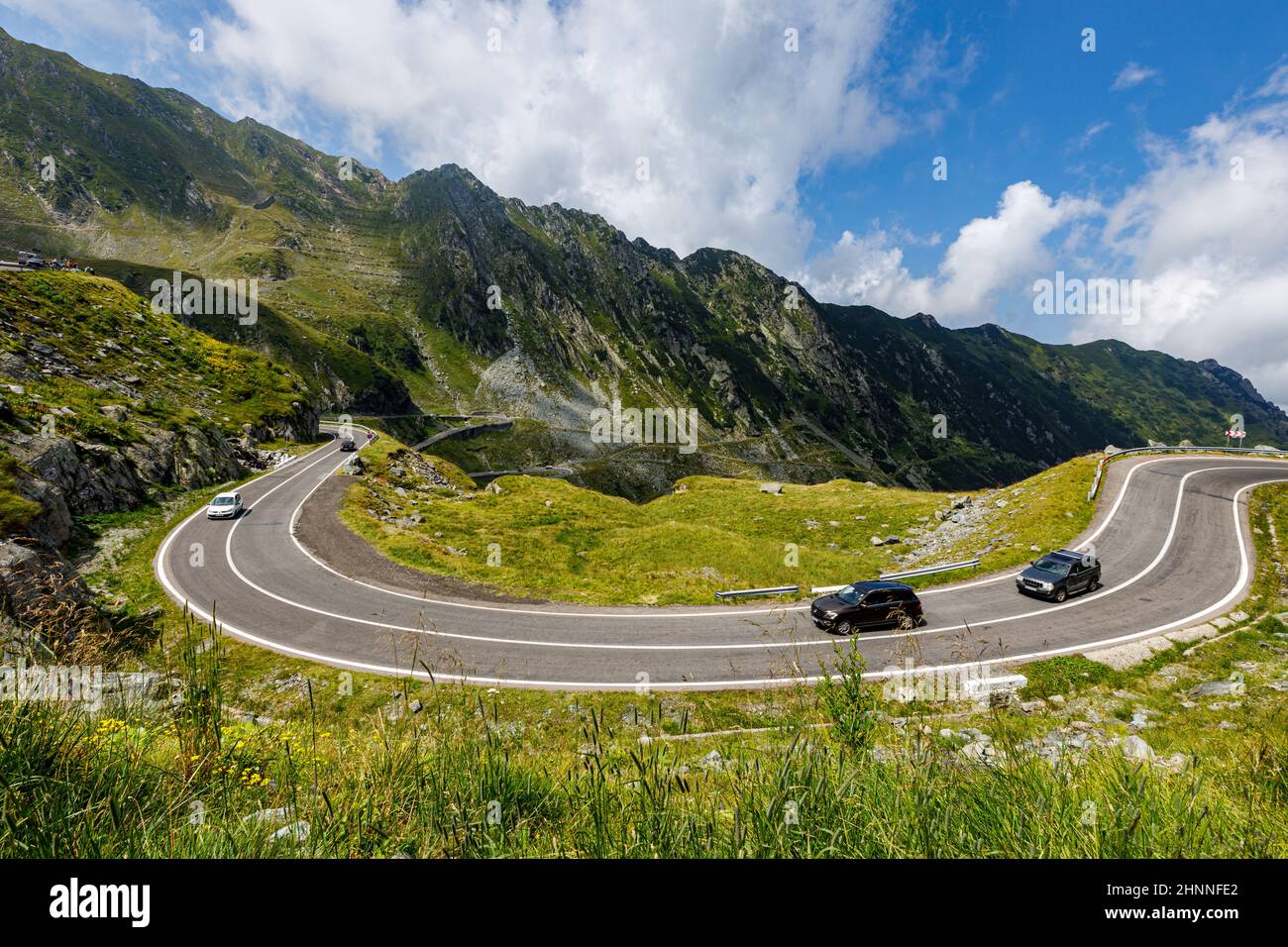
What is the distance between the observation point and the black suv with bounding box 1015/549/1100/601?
25516mm

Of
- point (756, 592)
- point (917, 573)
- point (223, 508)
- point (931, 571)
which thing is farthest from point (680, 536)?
point (223, 508)

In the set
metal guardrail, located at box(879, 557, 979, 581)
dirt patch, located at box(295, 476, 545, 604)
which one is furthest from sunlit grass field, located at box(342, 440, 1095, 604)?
dirt patch, located at box(295, 476, 545, 604)

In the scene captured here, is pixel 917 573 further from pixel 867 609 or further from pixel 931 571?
pixel 867 609

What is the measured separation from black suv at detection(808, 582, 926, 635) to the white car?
4004 centimetres

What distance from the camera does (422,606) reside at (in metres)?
24.7

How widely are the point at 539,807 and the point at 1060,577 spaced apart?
30.5 metres

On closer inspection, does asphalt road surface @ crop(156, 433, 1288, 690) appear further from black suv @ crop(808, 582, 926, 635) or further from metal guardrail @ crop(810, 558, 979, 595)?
metal guardrail @ crop(810, 558, 979, 595)

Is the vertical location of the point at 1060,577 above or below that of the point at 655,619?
above

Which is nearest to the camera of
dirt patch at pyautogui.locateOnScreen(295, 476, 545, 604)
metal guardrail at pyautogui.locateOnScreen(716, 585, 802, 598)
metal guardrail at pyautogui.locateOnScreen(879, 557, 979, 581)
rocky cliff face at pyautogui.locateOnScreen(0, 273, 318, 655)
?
rocky cliff face at pyautogui.locateOnScreen(0, 273, 318, 655)

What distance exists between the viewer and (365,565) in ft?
98.7

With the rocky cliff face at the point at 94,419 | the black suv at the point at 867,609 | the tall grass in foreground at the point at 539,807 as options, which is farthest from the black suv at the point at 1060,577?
the rocky cliff face at the point at 94,419
